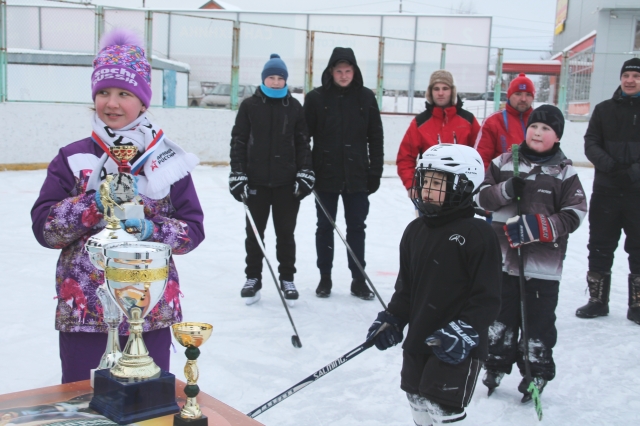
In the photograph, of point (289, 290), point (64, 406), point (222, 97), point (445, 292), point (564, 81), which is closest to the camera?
point (64, 406)

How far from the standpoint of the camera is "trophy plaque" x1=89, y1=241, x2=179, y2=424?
4.66 ft

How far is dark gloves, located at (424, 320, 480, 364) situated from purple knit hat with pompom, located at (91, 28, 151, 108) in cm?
125

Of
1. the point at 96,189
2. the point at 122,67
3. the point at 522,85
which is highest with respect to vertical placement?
the point at 522,85

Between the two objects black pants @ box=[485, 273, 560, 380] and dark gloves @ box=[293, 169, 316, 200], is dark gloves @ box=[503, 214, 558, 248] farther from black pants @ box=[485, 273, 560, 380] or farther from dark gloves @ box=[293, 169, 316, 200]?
dark gloves @ box=[293, 169, 316, 200]

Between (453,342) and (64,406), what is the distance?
1.26m

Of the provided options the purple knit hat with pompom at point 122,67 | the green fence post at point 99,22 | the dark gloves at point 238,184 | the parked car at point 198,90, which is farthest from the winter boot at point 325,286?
the parked car at point 198,90

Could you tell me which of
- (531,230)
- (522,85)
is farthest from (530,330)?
(522,85)

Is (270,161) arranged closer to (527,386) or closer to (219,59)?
(527,386)

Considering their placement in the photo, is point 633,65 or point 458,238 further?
point 633,65

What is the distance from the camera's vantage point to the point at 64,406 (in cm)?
150

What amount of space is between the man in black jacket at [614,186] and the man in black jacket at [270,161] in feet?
7.23

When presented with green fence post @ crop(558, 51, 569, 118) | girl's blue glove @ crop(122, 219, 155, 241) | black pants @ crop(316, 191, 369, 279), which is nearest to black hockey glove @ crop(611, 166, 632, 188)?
black pants @ crop(316, 191, 369, 279)

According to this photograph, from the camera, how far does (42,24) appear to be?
14.2 m

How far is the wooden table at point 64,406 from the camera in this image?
55.5 inches
